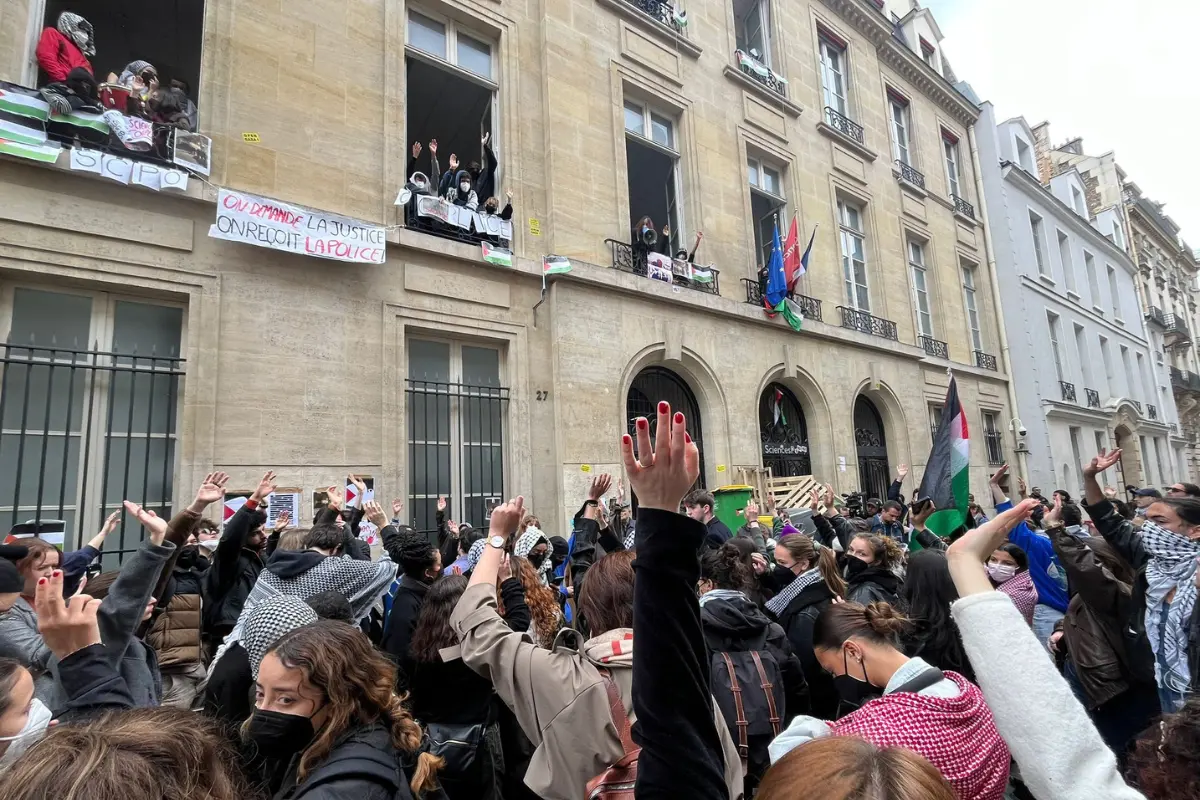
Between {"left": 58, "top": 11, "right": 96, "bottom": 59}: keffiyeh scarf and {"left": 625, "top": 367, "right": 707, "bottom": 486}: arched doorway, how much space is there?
311 inches

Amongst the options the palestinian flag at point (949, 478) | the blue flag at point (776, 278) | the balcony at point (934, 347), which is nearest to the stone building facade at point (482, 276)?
the blue flag at point (776, 278)

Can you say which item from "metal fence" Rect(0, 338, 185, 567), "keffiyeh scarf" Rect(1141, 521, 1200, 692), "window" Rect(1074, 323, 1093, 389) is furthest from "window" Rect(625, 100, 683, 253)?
"window" Rect(1074, 323, 1093, 389)

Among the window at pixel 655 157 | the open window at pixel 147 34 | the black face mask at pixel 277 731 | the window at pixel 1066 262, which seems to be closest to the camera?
the black face mask at pixel 277 731

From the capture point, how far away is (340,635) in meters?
1.93

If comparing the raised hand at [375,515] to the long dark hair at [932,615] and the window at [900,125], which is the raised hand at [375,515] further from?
the window at [900,125]

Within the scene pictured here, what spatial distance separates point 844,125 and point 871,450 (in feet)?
26.3

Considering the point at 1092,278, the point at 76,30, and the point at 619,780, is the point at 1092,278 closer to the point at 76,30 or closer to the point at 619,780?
the point at 619,780

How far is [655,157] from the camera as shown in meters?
12.1

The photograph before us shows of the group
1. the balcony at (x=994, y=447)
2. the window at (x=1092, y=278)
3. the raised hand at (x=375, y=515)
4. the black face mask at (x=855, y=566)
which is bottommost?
the black face mask at (x=855, y=566)

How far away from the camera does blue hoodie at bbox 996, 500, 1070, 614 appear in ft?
13.7

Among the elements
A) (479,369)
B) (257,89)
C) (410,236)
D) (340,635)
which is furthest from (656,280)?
(340,635)

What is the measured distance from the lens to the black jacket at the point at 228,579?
3289mm

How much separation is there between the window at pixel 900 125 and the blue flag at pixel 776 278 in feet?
26.3

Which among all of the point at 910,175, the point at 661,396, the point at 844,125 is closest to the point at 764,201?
the point at 844,125
